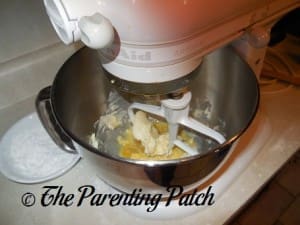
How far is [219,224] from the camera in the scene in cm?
49

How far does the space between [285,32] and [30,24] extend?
560 millimetres

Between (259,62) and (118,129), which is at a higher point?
(259,62)

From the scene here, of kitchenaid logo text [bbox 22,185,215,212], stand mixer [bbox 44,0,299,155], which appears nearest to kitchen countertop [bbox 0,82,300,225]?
kitchenaid logo text [bbox 22,185,215,212]

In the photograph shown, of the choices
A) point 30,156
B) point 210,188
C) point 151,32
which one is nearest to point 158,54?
point 151,32

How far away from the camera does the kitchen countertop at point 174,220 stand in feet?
1.64

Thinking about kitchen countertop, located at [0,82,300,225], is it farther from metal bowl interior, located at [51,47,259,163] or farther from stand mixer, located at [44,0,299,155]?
stand mixer, located at [44,0,299,155]

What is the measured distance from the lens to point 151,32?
1.01 feet

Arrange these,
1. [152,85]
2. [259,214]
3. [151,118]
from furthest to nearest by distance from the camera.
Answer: [259,214] → [151,118] → [152,85]

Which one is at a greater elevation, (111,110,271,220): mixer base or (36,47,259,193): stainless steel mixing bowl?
(36,47,259,193): stainless steel mixing bowl

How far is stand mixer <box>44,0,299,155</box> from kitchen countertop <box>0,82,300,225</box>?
185 millimetres

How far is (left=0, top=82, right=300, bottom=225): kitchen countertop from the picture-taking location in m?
0.50

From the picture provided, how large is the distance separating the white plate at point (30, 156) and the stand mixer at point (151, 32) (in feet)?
0.80

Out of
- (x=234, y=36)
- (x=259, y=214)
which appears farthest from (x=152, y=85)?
(x=259, y=214)

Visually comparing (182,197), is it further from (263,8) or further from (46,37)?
(46,37)
